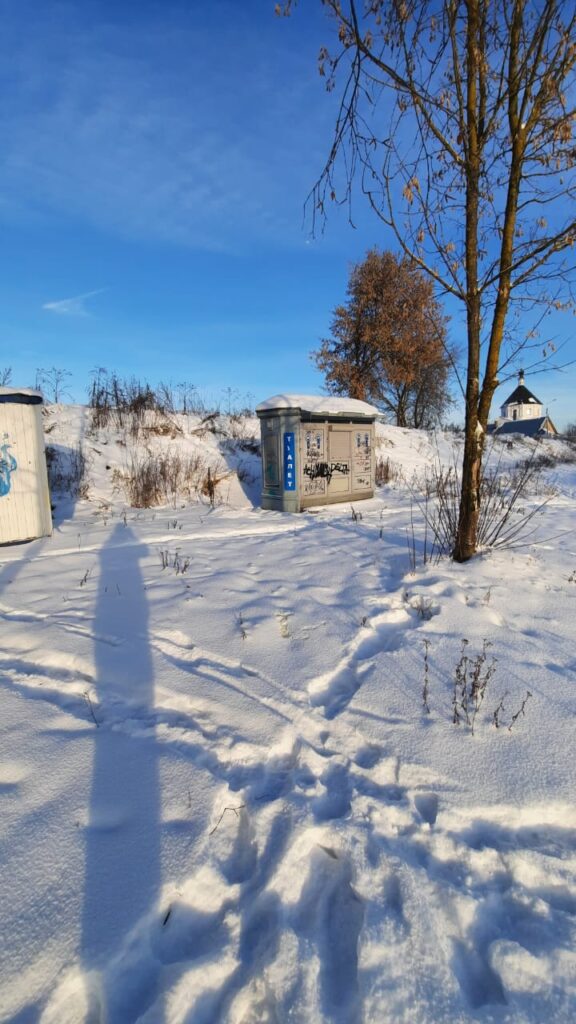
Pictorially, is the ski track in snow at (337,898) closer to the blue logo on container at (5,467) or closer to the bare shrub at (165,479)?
the blue logo on container at (5,467)

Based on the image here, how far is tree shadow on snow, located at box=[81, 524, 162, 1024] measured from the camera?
1.30m

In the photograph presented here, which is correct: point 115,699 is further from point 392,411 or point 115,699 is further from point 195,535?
point 392,411

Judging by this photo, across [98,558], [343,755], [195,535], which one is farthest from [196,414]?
[343,755]

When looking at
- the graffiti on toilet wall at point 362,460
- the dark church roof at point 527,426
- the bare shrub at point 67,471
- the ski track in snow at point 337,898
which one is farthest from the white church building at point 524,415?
the ski track in snow at point 337,898

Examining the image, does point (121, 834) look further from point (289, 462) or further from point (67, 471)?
point (67, 471)

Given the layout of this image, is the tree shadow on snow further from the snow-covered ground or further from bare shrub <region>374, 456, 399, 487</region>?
bare shrub <region>374, 456, 399, 487</region>

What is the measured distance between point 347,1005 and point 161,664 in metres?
2.07

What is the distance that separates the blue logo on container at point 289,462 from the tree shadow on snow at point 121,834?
22.5 ft

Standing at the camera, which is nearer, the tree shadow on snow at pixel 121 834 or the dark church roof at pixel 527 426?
the tree shadow on snow at pixel 121 834

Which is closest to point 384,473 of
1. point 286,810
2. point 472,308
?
point 472,308

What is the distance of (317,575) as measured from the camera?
499cm

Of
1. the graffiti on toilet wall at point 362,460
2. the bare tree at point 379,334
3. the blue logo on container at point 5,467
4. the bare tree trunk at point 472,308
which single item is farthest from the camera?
the bare tree at point 379,334

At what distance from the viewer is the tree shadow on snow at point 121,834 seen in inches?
→ 51.3

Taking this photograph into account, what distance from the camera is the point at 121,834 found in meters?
1.75
